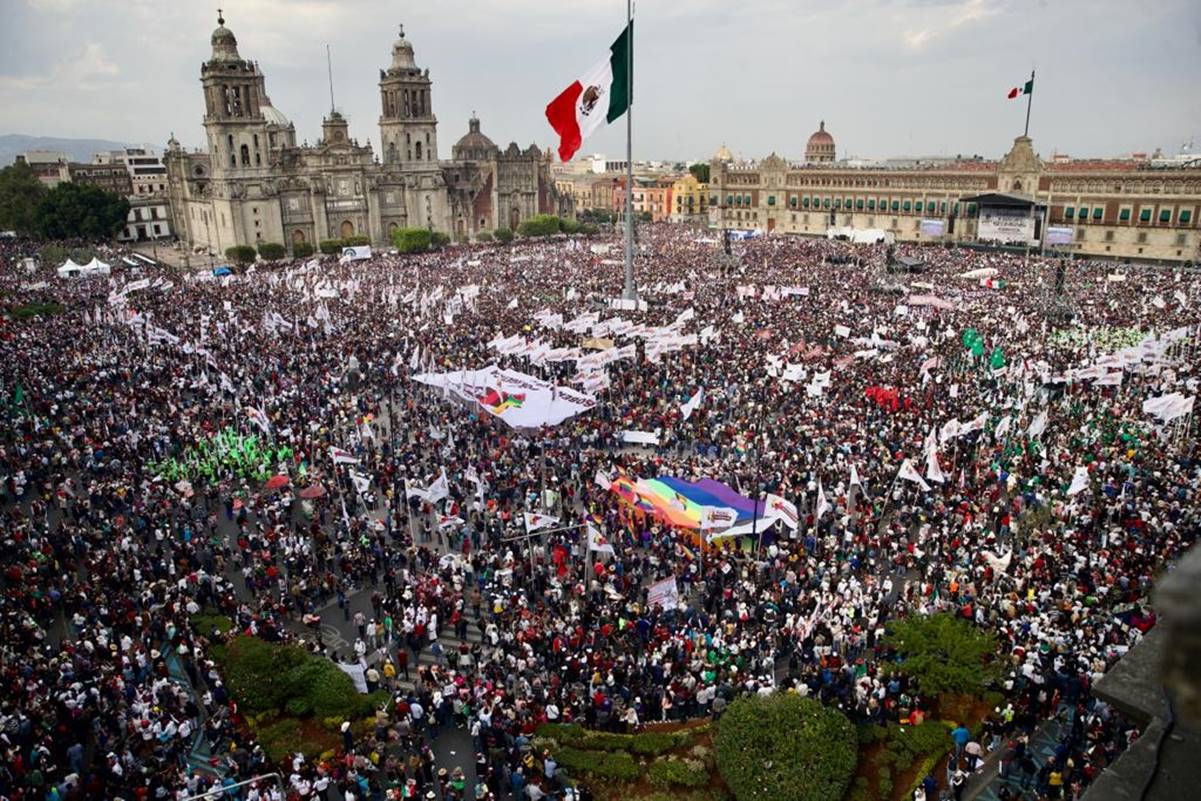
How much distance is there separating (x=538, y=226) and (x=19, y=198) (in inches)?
2217

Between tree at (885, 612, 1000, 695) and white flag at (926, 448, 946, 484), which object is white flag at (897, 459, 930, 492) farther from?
tree at (885, 612, 1000, 695)

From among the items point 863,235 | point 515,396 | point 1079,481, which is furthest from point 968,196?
point 515,396

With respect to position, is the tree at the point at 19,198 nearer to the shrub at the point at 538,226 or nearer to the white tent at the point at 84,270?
the white tent at the point at 84,270

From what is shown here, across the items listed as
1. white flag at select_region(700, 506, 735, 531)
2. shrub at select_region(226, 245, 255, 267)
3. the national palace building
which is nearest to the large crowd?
white flag at select_region(700, 506, 735, 531)

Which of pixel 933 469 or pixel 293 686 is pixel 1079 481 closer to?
pixel 933 469

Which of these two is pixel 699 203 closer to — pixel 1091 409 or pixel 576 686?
pixel 1091 409

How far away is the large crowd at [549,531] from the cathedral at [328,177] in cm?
4005

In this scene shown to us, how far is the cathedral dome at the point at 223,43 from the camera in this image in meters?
73.6

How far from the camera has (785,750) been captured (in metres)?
12.5

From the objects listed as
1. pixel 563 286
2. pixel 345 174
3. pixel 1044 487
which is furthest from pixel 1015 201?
pixel 345 174

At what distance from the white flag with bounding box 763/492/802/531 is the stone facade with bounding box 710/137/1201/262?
65.1 metres

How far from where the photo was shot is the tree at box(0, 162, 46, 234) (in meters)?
85.2

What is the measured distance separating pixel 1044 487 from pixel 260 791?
804 inches

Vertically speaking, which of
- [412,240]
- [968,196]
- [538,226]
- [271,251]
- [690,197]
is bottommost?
[271,251]
